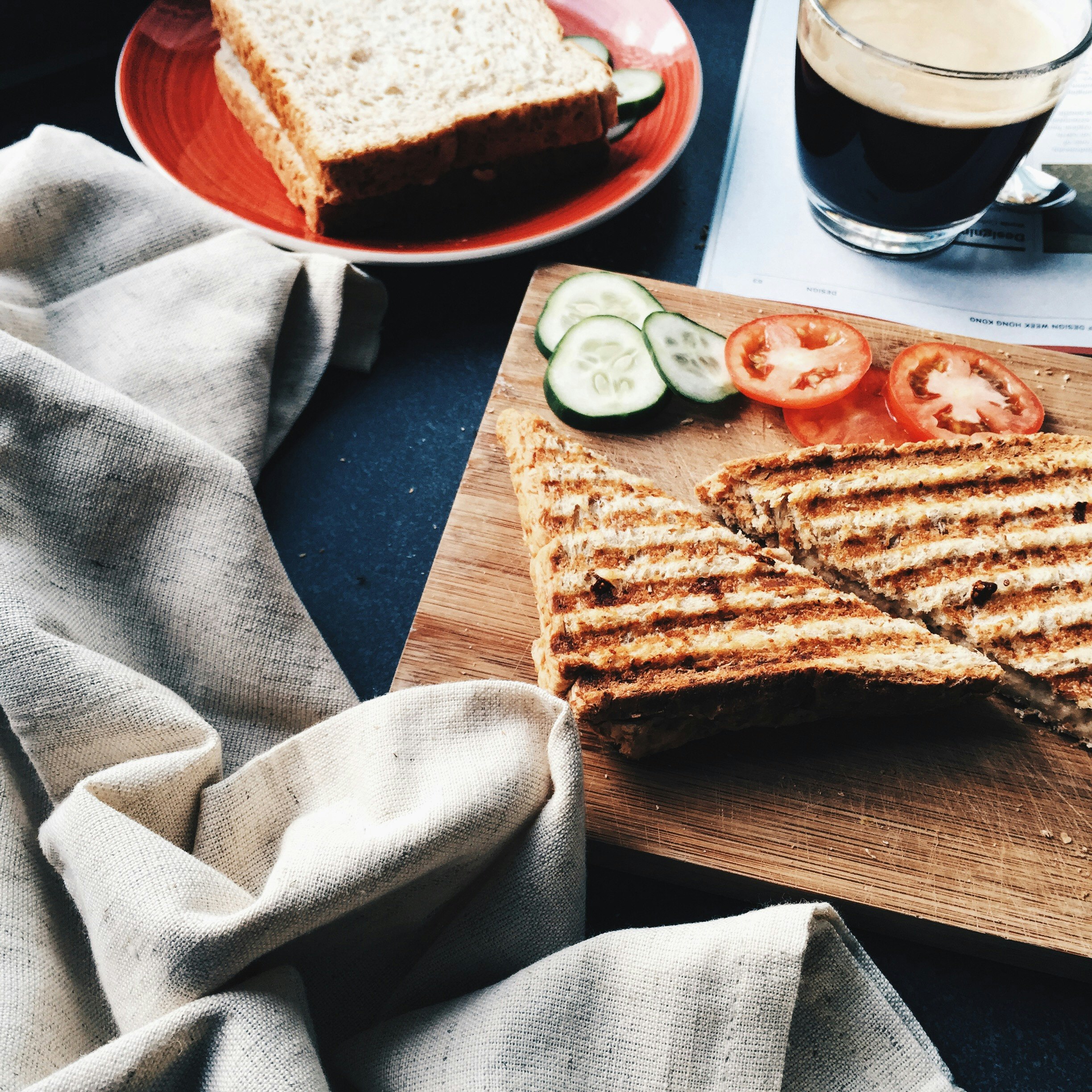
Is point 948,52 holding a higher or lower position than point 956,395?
higher

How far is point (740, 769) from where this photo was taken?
2.02 m

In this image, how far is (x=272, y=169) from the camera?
120 inches

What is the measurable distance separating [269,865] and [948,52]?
2.59 metres

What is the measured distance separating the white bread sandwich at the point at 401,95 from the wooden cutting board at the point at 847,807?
1.11m

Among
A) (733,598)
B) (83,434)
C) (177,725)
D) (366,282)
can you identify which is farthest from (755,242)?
(177,725)

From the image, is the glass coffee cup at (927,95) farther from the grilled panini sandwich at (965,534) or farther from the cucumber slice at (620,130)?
Answer: the grilled panini sandwich at (965,534)

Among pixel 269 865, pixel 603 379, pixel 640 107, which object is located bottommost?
pixel 269 865

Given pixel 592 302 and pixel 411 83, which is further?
pixel 411 83

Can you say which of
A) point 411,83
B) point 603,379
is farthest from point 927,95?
point 411,83

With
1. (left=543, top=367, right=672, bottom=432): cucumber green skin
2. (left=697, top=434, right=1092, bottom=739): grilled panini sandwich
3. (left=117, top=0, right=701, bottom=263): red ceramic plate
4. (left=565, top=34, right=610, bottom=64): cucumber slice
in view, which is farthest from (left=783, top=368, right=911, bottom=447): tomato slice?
(left=565, top=34, right=610, bottom=64): cucumber slice

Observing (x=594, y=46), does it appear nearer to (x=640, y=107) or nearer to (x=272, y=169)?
(x=640, y=107)

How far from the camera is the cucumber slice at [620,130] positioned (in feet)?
10.3

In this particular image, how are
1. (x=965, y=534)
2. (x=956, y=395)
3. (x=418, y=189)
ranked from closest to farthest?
(x=965, y=534)
(x=956, y=395)
(x=418, y=189)

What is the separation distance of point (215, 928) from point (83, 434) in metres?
1.13
